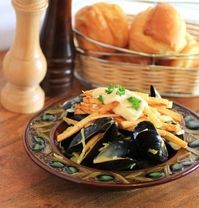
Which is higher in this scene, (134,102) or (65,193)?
(134,102)

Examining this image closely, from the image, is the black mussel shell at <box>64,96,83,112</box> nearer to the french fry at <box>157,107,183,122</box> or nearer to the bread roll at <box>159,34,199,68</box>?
the french fry at <box>157,107,183,122</box>

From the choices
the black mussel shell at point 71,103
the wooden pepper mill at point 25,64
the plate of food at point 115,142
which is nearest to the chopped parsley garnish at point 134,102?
the plate of food at point 115,142

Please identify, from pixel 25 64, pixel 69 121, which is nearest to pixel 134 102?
pixel 69 121

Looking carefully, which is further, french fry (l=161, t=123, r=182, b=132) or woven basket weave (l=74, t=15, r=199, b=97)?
woven basket weave (l=74, t=15, r=199, b=97)

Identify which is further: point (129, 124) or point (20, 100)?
point (20, 100)

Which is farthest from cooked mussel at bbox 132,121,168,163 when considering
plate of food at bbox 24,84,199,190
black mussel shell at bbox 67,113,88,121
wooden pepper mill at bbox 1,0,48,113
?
wooden pepper mill at bbox 1,0,48,113

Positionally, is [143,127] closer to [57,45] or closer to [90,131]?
[90,131]

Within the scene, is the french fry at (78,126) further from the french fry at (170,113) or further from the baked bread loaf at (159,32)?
the baked bread loaf at (159,32)
